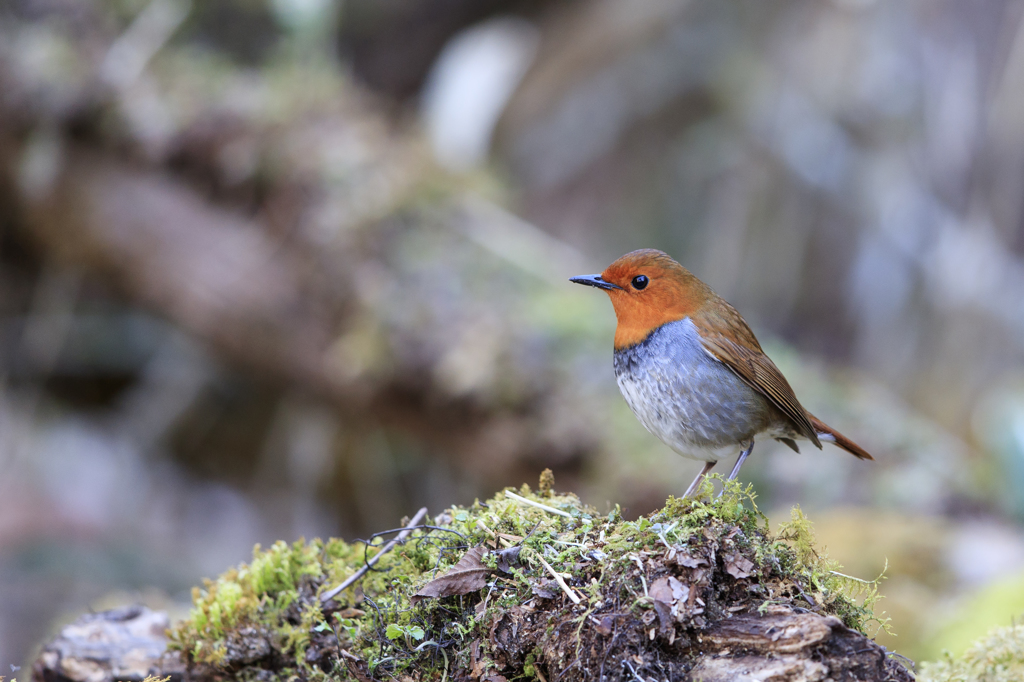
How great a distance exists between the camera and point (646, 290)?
8.94 feet

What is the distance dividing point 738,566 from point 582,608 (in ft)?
1.24

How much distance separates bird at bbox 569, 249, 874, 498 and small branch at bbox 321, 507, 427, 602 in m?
0.87

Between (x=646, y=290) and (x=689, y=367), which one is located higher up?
(x=646, y=290)

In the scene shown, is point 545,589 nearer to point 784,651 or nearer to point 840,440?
point 784,651

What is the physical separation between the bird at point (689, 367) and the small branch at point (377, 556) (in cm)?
87

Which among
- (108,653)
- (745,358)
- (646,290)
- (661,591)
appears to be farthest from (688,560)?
(108,653)

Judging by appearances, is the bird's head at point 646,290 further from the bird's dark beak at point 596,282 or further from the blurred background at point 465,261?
the blurred background at point 465,261

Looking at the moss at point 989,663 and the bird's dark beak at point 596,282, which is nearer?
the moss at point 989,663

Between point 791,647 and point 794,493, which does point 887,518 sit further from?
point 791,647

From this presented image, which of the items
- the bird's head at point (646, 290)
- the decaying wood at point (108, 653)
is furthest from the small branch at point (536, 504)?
the decaying wood at point (108, 653)

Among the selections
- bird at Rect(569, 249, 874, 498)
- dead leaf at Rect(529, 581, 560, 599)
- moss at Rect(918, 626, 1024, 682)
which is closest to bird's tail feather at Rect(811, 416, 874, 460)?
bird at Rect(569, 249, 874, 498)

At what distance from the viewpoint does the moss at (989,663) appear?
2.31 m

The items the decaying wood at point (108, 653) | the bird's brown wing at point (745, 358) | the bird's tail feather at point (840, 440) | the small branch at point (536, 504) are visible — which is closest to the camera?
the small branch at point (536, 504)

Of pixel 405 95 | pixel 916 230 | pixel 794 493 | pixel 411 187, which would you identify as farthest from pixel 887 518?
pixel 405 95
